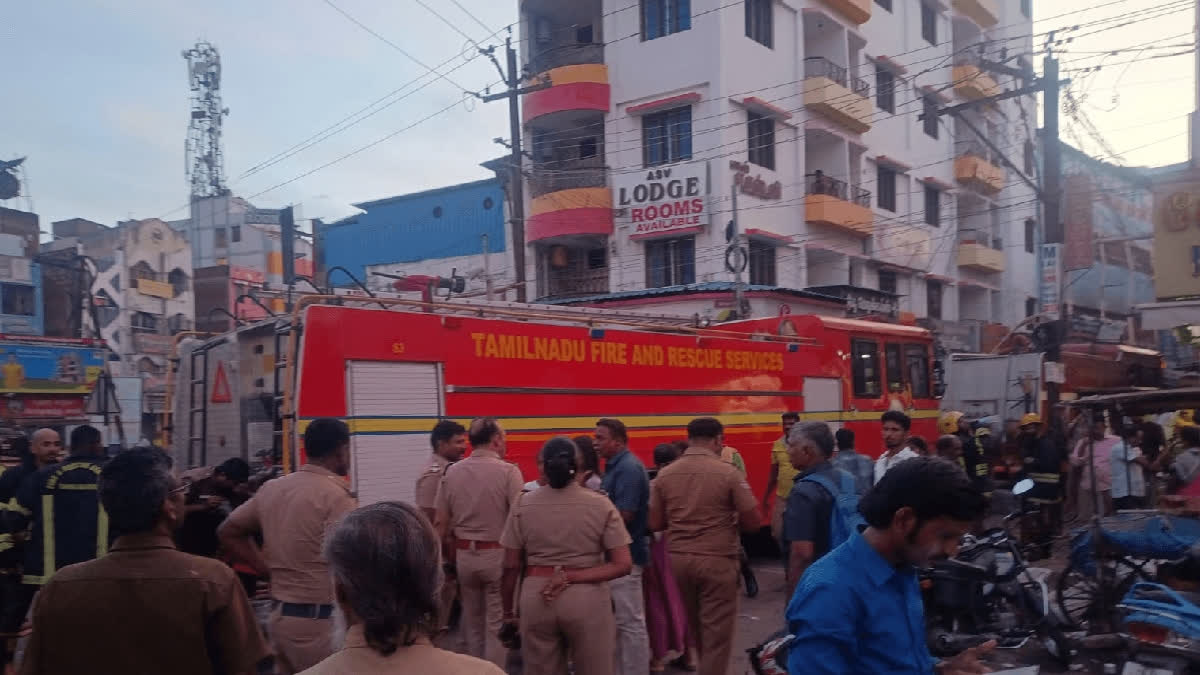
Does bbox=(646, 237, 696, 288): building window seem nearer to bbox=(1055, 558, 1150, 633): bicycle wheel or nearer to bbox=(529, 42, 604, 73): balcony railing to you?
bbox=(529, 42, 604, 73): balcony railing

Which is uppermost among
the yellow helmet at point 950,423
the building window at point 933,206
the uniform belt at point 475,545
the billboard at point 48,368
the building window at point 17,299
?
the building window at point 933,206

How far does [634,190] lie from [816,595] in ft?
72.4

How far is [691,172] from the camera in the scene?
23.2 m

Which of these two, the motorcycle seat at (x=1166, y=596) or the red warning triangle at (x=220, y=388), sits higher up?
the red warning triangle at (x=220, y=388)

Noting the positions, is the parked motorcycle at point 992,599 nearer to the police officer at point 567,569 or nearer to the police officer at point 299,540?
the police officer at point 567,569

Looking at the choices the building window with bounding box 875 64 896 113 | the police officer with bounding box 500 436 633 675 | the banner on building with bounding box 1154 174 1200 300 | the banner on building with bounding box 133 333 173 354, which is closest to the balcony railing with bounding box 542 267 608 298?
the building window with bounding box 875 64 896 113

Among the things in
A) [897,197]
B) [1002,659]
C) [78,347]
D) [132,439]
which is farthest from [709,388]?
[132,439]

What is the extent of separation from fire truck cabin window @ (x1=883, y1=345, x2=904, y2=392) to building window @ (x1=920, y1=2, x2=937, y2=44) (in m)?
23.3

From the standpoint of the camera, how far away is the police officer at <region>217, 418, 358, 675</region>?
4.54 metres

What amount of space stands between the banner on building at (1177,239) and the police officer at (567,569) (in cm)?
1964

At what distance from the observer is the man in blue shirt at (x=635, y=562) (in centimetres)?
614

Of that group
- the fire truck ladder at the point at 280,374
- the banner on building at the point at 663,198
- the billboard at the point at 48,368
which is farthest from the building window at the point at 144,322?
the fire truck ladder at the point at 280,374

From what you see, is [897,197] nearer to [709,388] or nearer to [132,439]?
[709,388]

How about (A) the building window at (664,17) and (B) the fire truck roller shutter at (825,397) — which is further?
(A) the building window at (664,17)
